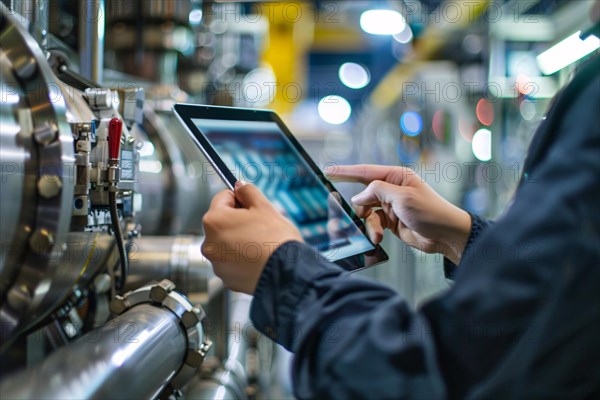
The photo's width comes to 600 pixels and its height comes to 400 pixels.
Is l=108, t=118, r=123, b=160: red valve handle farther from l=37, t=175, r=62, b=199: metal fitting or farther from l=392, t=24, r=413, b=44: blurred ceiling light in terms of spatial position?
l=392, t=24, r=413, b=44: blurred ceiling light

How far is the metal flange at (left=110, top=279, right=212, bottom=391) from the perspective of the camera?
2.78 feet

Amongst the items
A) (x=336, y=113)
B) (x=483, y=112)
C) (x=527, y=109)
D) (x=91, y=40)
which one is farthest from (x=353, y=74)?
(x=91, y=40)

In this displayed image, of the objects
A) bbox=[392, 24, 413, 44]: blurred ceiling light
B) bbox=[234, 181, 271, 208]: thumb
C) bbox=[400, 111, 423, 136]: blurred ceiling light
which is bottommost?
bbox=[234, 181, 271, 208]: thumb

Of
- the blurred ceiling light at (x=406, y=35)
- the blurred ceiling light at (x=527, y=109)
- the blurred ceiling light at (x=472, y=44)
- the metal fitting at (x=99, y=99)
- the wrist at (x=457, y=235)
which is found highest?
the blurred ceiling light at (x=406, y=35)

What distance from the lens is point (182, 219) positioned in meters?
1.46

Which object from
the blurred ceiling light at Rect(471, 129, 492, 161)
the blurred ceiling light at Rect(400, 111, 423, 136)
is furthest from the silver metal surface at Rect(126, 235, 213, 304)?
the blurred ceiling light at Rect(400, 111, 423, 136)

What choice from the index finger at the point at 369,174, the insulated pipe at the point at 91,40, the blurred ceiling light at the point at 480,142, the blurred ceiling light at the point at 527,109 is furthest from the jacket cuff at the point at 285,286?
the blurred ceiling light at the point at 480,142

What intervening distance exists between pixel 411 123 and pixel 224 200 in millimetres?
6162

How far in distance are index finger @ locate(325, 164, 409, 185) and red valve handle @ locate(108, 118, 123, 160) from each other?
0.36 metres

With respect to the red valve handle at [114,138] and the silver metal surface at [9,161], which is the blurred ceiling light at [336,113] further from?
the silver metal surface at [9,161]

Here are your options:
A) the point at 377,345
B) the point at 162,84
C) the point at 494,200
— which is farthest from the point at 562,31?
the point at 377,345

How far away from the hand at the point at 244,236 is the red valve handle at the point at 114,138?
0.46 feet

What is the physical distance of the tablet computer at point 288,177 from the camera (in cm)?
88

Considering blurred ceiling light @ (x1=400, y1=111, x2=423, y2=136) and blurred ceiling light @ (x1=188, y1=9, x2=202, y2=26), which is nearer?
blurred ceiling light @ (x1=188, y1=9, x2=202, y2=26)
